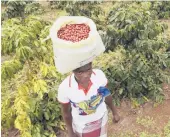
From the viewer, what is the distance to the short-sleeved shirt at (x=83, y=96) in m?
2.26

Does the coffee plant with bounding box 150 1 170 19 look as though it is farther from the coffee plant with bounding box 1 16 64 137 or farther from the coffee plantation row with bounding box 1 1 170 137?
the coffee plant with bounding box 1 16 64 137

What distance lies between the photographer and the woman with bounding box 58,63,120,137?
223cm

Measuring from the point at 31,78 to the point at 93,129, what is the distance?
890 mm

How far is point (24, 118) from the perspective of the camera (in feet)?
9.62

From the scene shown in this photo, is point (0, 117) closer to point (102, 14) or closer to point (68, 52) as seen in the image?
point (68, 52)

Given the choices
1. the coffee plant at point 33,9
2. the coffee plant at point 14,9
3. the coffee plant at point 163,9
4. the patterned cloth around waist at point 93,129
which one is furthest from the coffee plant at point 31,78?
the coffee plant at point 163,9

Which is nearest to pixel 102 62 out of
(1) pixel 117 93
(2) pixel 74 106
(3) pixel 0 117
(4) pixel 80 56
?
(1) pixel 117 93

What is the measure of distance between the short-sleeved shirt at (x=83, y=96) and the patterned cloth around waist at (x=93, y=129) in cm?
9

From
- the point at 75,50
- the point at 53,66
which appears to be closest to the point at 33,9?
the point at 53,66

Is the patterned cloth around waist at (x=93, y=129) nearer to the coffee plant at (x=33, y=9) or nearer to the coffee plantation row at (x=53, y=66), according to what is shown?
the coffee plantation row at (x=53, y=66)

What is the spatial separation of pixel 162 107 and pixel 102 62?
95cm

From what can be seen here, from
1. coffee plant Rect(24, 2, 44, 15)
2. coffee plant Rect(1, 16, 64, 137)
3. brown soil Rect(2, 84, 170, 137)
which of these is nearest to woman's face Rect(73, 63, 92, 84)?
coffee plant Rect(1, 16, 64, 137)

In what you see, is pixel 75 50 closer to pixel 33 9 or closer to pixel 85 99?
pixel 85 99

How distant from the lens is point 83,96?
7.47ft
